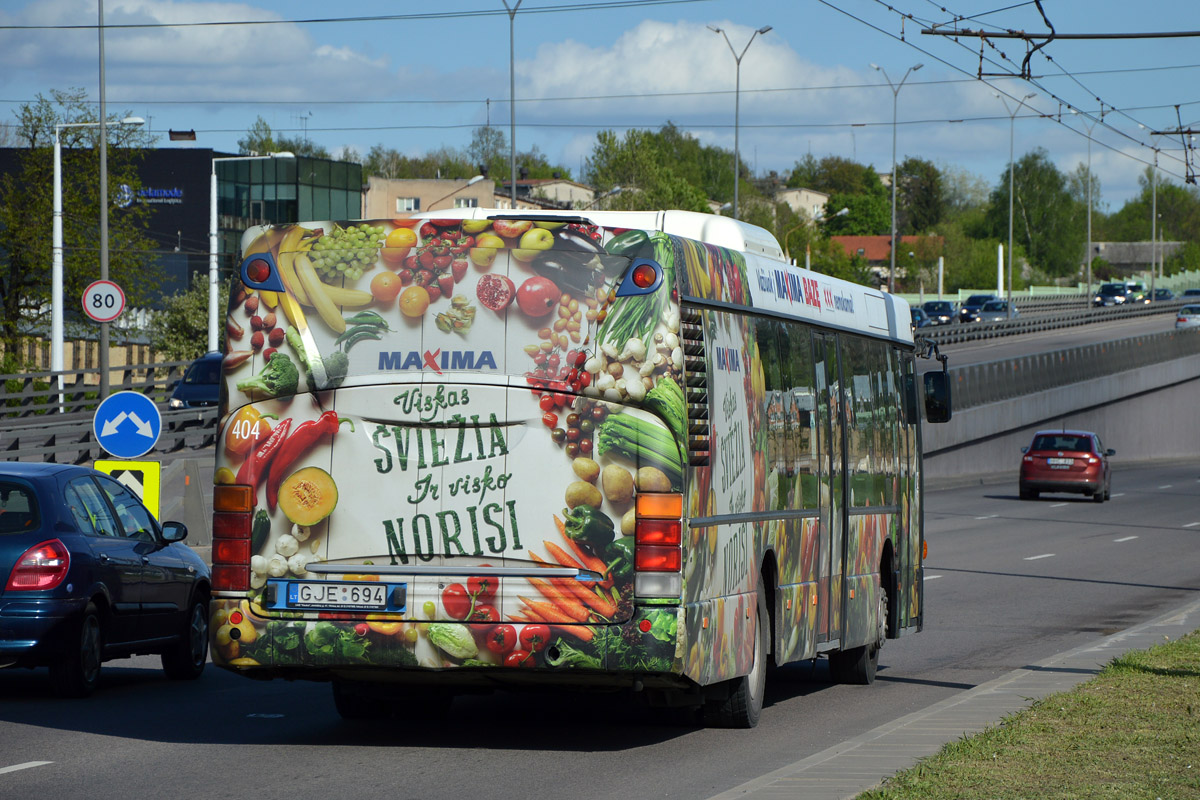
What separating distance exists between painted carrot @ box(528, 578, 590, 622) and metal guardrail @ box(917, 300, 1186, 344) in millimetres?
65772

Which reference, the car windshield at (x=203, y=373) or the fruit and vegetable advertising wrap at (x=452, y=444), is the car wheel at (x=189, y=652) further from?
the car windshield at (x=203, y=373)

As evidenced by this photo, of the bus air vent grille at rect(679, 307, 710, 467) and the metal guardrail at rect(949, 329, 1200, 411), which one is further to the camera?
the metal guardrail at rect(949, 329, 1200, 411)

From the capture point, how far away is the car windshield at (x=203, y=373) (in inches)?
1698

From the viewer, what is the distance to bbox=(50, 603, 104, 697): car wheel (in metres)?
10.9

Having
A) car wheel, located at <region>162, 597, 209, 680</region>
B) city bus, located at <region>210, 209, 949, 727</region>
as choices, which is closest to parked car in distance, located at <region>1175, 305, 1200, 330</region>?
car wheel, located at <region>162, 597, 209, 680</region>

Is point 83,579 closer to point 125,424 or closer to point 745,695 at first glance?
point 745,695

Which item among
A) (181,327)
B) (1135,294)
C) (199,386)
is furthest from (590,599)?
(1135,294)

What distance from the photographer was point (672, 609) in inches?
328

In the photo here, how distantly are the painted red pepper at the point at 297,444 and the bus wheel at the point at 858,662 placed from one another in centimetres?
533

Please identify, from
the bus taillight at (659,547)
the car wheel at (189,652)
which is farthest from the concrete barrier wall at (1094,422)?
the bus taillight at (659,547)

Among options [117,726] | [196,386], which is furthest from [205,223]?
[117,726]

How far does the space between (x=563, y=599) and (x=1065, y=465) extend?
34.9 meters

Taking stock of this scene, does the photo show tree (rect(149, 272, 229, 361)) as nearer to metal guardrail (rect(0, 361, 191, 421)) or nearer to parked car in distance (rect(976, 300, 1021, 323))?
metal guardrail (rect(0, 361, 191, 421))

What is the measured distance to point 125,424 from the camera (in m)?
17.9
